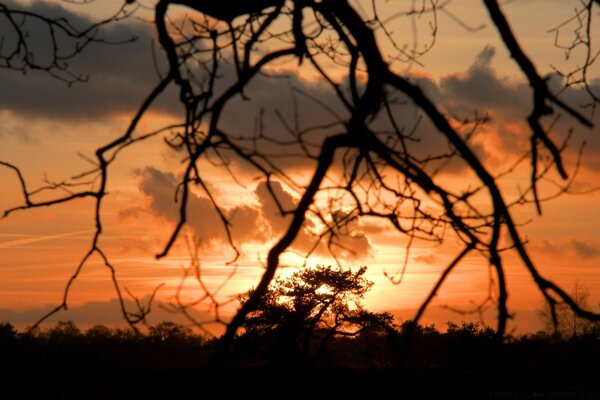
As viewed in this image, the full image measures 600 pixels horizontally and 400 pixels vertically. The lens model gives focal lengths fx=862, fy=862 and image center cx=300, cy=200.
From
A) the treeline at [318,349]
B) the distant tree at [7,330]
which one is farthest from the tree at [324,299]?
the distant tree at [7,330]

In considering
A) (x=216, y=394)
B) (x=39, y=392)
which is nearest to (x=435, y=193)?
(x=216, y=394)

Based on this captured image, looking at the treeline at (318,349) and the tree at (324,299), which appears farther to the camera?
the tree at (324,299)

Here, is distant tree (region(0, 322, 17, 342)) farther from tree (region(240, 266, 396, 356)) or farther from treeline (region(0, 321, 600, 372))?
tree (region(240, 266, 396, 356))

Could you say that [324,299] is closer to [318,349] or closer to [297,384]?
[318,349]

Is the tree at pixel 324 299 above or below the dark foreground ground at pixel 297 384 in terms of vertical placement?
above

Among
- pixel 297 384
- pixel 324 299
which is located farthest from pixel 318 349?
pixel 297 384

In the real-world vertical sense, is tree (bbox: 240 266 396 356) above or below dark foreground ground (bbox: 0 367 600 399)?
above

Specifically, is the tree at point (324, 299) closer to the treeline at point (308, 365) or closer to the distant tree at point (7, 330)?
the treeline at point (308, 365)

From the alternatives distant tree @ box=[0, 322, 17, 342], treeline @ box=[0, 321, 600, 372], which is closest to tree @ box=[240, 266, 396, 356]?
treeline @ box=[0, 321, 600, 372]

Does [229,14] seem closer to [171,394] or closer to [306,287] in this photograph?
[171,394]

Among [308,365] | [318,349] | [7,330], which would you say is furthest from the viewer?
[7,330]

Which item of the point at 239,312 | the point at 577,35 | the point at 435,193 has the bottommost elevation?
the point at 239,312

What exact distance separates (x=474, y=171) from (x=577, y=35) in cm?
158

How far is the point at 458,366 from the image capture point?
18.2 ft
